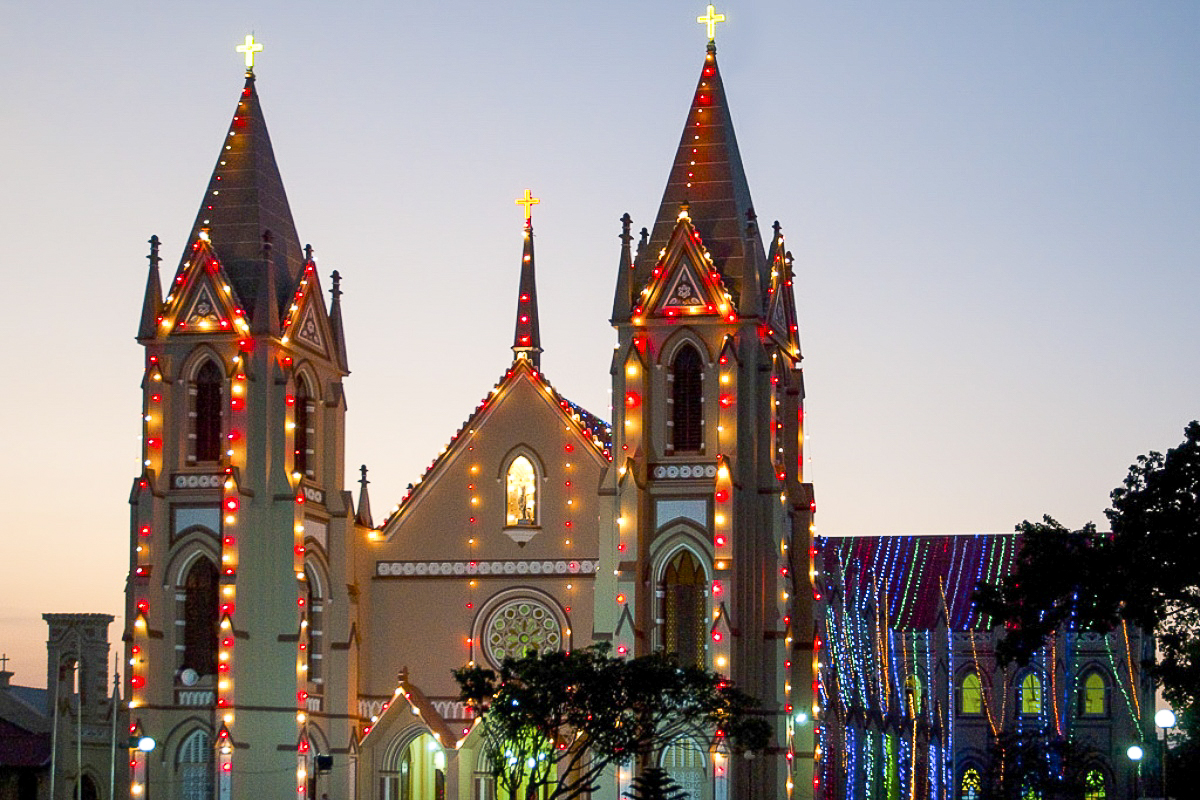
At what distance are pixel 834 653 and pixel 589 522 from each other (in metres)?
14.4

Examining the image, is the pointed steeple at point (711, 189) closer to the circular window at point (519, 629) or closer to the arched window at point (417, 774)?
the circular window at point (519, 629)

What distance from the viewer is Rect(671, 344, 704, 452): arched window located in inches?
2335

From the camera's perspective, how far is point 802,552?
61500mm

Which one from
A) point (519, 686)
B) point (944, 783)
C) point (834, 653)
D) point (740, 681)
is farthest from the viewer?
point (944, 783)

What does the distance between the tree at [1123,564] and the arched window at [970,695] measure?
5323cm

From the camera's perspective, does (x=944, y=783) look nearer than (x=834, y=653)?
No

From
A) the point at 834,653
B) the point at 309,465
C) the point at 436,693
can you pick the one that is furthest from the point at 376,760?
the point at 834,653

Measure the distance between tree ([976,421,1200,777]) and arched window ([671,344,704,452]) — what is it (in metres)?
15.1

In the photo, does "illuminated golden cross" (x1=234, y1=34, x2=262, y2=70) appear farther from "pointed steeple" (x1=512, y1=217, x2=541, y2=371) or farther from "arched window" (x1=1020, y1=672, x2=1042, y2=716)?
"arched window" (x1=1020, y1=672, x2=1042, y2=716)

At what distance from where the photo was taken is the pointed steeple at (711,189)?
197ft

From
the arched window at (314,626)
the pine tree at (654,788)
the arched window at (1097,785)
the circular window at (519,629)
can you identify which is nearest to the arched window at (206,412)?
the arched window at (314,626)

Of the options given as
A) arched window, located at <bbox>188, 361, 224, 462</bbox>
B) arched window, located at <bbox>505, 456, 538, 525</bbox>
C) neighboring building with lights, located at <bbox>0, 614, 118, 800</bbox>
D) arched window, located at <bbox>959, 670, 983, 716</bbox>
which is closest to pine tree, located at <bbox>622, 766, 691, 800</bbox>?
arched window, located at <bbox>505, 456, 538, 525</bbox>

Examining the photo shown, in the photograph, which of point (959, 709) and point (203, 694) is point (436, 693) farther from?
point (959, 709)

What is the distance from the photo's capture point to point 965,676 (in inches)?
3856
